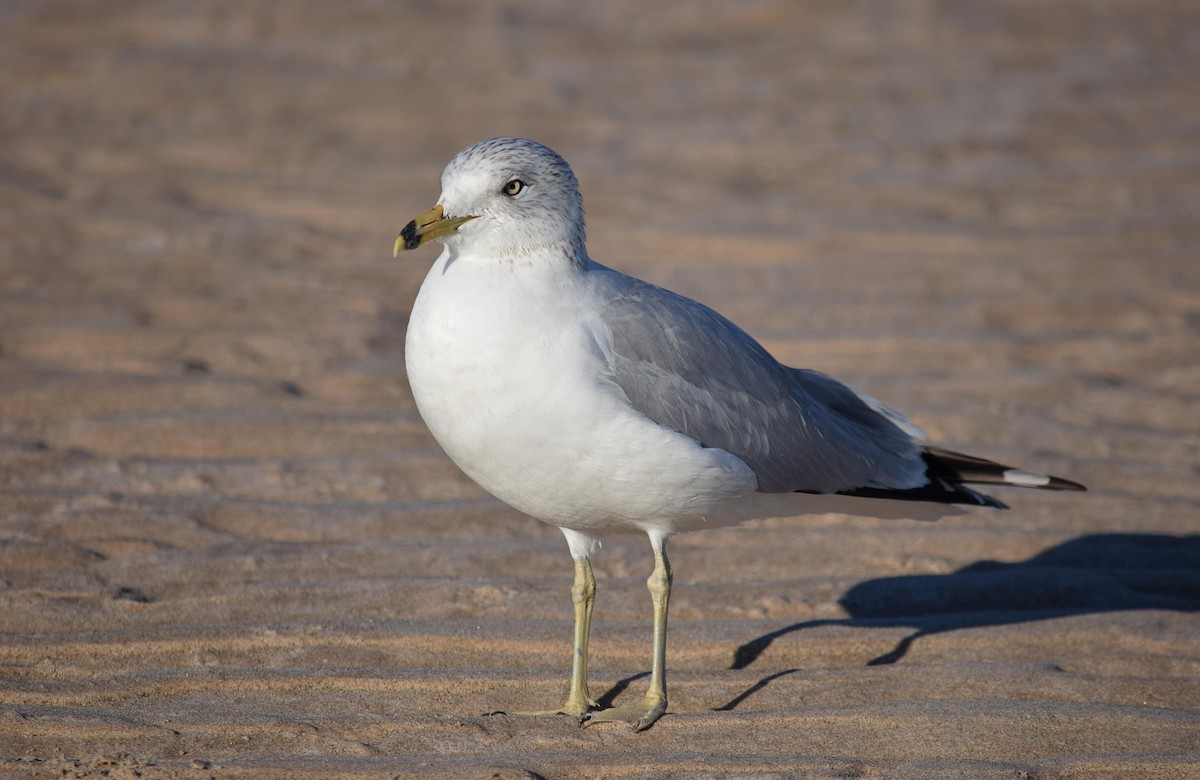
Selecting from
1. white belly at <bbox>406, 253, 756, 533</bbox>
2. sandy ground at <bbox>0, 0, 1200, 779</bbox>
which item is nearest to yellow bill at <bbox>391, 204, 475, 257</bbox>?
white belly at <bbox>406, 253, 756, 533</bbox>

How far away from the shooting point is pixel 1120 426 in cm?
609

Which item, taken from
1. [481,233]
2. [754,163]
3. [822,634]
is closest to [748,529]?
[822,634]

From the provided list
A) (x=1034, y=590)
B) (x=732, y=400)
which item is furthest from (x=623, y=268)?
(x=732, y=400)

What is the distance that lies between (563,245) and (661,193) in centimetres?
471

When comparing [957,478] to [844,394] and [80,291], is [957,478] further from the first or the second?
[80,291]

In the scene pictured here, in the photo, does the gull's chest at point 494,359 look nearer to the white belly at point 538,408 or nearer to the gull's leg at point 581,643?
the white belly at point 538,408

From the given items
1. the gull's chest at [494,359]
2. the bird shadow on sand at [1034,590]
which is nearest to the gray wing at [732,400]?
Answer: the gull's chest at [494,359]

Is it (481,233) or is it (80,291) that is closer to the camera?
(481,233)

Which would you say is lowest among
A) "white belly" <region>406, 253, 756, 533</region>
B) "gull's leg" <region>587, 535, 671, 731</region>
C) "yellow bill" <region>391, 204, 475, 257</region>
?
"gull's leg" <region>587, 535, 671, 731</region>

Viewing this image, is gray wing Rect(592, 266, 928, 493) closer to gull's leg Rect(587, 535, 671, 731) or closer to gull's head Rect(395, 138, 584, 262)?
gull's head Rect(395, 138, 584, 262)

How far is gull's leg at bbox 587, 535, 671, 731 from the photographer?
384 centimetres

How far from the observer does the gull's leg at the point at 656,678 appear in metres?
3.84

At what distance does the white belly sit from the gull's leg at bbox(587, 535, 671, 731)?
0.74 feet

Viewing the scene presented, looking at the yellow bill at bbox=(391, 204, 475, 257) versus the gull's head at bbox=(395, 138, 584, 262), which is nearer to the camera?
the yellow bill at bbox=(391, 204, 475, 257)
